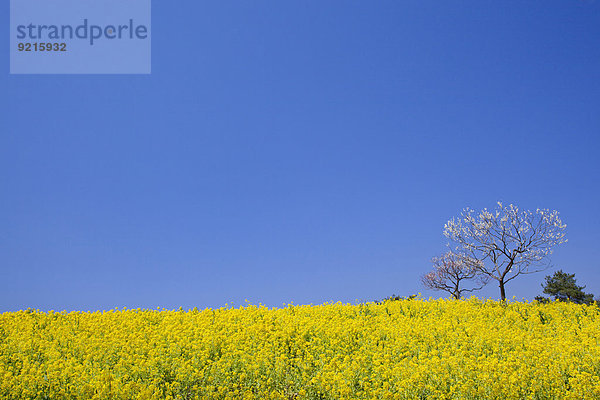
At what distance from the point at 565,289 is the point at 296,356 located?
27836mm

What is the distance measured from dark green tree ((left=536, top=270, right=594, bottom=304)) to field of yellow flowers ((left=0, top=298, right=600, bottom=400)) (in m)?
19.5

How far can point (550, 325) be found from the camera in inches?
442

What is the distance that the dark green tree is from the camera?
2856 centimetres

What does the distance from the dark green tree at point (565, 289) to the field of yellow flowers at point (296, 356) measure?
19513mm

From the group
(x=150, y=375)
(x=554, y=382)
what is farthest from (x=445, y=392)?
(x=150, y=375)

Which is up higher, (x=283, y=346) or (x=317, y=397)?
(x=283, y=346)

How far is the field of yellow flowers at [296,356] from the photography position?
6355 mm

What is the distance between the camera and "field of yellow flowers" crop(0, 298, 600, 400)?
250 inches

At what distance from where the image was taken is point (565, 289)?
29328mm

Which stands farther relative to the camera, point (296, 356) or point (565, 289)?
point (565, 289)

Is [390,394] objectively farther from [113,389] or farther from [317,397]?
[113,389]

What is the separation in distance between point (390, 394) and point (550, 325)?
7518 millimetres

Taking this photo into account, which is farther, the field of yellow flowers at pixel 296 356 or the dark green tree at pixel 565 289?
the dark green tree at pixel 565 289

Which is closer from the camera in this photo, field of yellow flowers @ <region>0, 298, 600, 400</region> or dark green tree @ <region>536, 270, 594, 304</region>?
field of yellow flowers @ <region>0, 298, 600, 400</region>
